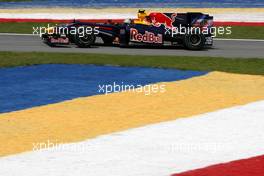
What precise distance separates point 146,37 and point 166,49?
989 mm

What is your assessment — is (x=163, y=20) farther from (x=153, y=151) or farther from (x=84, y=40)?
(x=153, y=151)

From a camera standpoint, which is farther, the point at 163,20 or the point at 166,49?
the point at 166,49

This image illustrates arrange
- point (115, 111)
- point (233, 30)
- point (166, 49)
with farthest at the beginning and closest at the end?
point (233, 30), point (166, 49), point (115, 111)

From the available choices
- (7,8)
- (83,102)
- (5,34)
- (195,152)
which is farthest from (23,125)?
(7,8)

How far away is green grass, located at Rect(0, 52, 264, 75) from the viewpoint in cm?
1839

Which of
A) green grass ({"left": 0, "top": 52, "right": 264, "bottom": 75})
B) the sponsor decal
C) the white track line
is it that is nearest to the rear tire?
the sponsor decal

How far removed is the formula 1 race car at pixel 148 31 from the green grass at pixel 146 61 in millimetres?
2062

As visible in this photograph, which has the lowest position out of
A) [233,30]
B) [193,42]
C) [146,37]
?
[233,30]

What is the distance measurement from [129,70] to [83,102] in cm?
458

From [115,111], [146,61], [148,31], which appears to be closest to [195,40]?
[148,31]

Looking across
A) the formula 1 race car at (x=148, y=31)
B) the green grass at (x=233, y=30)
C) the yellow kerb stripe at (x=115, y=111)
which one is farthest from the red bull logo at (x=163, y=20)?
the yellow kerb stripe at (x=115, y=111)

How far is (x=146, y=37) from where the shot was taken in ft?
74.4

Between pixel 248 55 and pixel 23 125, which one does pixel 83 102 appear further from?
pixel 248 55

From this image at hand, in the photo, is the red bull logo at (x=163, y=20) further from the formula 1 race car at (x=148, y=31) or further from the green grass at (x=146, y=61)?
the green grass at (x=146, y=61)
